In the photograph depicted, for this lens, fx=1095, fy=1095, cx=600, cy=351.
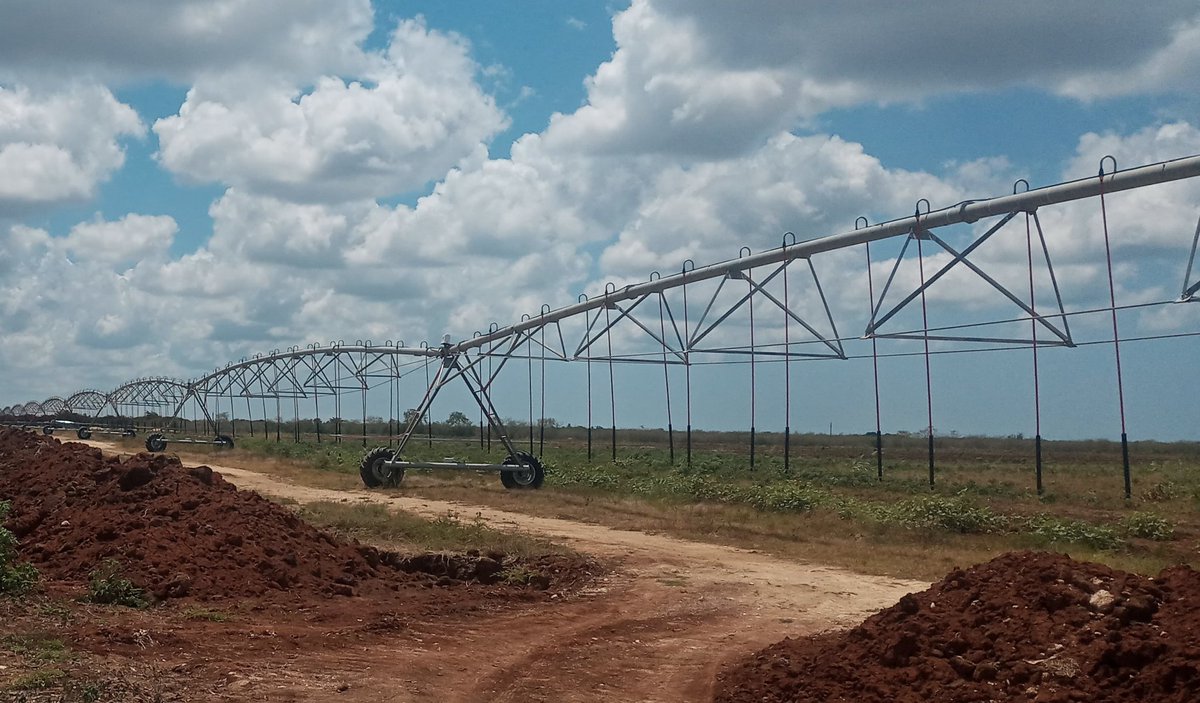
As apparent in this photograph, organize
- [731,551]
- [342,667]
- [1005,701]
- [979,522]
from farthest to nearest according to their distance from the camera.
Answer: [979,522] < [731,551] < [342,667] < [1005,701]

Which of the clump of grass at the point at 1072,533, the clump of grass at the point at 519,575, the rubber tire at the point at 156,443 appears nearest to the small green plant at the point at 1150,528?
the clump of grass at the point at 1072,533

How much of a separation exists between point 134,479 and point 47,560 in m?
2.92

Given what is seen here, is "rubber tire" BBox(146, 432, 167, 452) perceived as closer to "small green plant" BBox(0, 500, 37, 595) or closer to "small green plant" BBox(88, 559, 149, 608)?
"small green plant" BBox(0, 500, 37, 595)

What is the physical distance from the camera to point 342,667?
28.2 ft

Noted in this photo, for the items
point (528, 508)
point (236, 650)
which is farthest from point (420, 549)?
point (528, 508)

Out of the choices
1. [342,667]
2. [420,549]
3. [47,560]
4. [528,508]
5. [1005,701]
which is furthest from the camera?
[528,508]

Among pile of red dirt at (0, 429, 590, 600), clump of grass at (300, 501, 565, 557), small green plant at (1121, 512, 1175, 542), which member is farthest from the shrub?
pile of red dirt at (0, 429, 590, 600)

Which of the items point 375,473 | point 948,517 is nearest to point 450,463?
point 375,473

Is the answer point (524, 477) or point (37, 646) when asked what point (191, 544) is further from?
point (524, 477)

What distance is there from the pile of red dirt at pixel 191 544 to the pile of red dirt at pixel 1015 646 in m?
5.89

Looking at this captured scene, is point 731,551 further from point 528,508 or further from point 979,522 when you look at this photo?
point 528,508

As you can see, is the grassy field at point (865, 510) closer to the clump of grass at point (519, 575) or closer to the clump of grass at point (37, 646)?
the clump of grass at point (519, 575)

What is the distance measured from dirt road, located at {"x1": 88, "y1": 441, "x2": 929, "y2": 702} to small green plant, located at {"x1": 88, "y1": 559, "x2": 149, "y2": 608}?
273cm

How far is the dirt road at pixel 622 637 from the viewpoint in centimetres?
821
